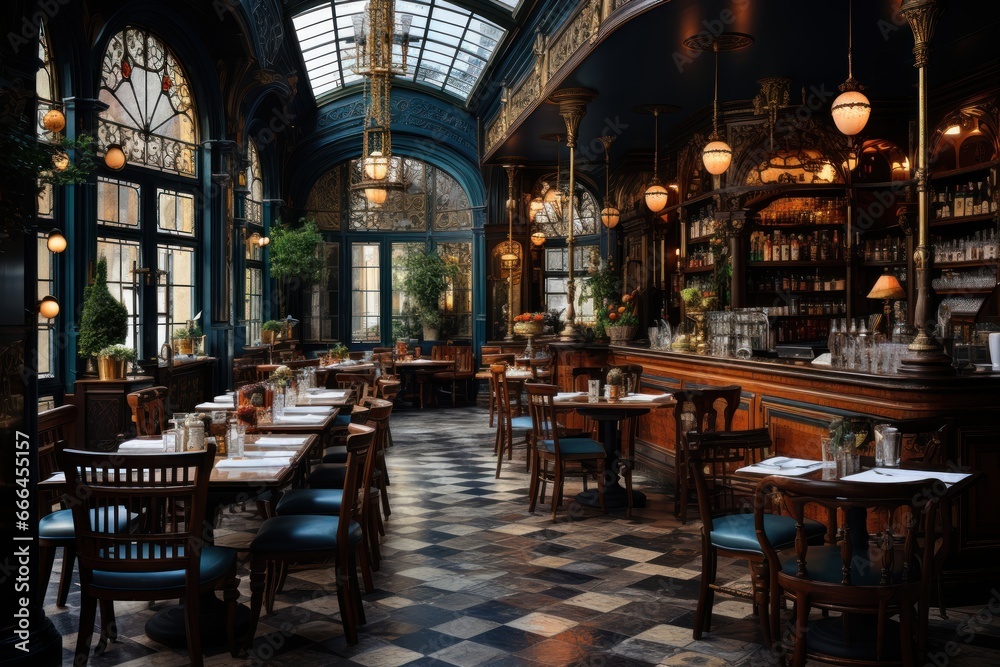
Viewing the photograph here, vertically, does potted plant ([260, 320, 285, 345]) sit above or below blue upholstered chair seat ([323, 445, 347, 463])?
above

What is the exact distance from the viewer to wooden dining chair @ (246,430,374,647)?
13.1 feet

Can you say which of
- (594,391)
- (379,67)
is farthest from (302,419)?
(379,67)

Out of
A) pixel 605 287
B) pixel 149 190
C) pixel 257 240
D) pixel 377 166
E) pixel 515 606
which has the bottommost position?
pixel 515 606

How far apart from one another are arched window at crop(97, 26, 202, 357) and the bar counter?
5738mm

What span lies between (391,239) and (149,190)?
760 centimetres

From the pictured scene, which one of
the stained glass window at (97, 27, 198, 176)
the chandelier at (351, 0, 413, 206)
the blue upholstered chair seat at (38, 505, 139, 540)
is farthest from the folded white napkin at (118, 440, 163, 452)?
the chandelier at (351, 0, 413, 206)

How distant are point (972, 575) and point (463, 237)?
40.9 ft

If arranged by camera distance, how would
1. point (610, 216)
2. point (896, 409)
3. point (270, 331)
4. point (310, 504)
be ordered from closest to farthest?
point (310, 504), point (896, 409), point (610, 216), point (270, 331)

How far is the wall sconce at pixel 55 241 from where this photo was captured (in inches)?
273

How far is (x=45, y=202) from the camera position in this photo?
731cm

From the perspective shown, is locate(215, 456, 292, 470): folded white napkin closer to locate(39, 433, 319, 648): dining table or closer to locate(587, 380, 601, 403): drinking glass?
locate(39, 433, 319, 648): dining table

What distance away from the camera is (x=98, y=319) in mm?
7328

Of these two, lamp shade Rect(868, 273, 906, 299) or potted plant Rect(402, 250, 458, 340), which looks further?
potted plant Rect(402, 250, 458, 340)

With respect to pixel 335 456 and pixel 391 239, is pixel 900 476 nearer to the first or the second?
pixel 335 456
